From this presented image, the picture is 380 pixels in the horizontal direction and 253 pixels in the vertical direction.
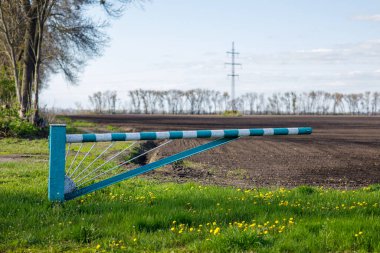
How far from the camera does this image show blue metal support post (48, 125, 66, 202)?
753 cm

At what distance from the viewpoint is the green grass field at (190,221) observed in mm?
5629

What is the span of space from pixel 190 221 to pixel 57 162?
2.31 meters

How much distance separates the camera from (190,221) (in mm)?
6730

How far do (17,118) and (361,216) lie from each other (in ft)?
70.7

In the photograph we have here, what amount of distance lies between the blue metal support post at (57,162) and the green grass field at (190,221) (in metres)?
0.22

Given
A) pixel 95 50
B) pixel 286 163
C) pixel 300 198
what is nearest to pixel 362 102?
pixel 95 50

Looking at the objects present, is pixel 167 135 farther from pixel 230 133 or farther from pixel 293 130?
pixel 293 130

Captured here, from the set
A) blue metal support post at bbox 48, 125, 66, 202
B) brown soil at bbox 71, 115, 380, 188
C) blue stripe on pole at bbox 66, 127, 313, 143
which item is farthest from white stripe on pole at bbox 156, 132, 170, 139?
brown soil at bbox 71, 115, 380, 188

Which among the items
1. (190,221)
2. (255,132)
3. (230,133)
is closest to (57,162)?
(190,221)

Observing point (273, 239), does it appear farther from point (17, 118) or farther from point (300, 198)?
point (17, 118)

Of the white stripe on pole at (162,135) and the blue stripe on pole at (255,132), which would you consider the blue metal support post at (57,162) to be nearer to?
the white stripe on pole at (162,135)

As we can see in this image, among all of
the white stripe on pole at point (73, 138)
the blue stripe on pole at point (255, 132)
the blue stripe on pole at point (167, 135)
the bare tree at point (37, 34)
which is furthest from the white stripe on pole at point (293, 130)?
the bare tree at point (37, 34)

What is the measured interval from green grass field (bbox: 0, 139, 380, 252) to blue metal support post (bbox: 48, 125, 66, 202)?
219 millimetres

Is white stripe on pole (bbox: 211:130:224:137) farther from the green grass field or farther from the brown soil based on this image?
the brown soil
